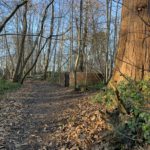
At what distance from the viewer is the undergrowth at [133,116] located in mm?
5258

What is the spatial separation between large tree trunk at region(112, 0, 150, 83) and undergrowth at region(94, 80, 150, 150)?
26.3 inches

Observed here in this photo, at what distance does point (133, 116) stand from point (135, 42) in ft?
8.58

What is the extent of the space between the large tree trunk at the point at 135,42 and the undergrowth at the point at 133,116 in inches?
26.3

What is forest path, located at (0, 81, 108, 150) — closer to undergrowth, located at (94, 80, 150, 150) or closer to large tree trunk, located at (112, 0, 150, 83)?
undergrowth, located at (94, 80, 150, 150)

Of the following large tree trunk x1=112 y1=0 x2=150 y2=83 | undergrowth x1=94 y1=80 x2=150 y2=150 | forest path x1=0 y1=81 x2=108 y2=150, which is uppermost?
large tree trunk x1=112 y1=0 x2=150 y2=83

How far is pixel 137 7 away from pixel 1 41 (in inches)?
1341

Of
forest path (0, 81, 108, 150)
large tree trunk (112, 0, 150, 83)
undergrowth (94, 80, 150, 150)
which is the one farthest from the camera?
large tree trunk (112, 0, 150, 83)

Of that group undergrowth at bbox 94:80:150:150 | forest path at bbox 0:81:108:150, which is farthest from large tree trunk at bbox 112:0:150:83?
forest path at bbox 0:81:108:150

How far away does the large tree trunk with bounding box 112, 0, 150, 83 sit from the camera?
24.8 ft

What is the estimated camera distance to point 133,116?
571 cm

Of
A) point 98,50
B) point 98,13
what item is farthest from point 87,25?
point 98,50

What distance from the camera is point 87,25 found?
17.6 meters

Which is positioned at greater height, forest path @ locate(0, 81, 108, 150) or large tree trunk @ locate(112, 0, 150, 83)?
large tree trunk @ locate(112, 0, 150, 83)

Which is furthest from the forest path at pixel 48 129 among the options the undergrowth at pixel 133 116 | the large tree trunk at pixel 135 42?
the large tree trunk at pixel 135 42
